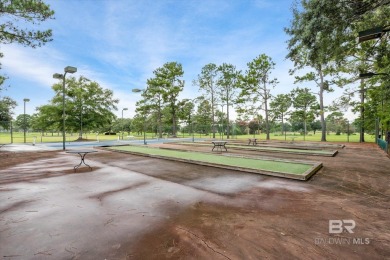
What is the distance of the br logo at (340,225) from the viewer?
2.77 metres

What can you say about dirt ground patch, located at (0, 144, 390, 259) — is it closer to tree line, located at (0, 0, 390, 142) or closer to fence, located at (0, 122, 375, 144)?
tree line, located at (0, 0, 390, 142)

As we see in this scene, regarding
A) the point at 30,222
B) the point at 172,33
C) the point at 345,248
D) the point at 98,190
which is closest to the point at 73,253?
the point at 30,222

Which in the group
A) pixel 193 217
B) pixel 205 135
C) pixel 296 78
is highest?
pixel 296 78

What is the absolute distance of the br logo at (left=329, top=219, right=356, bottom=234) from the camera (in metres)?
2.77

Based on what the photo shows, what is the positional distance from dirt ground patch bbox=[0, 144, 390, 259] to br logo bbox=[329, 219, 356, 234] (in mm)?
71

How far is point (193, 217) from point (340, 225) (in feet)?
7.65

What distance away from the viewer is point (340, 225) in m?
2.94

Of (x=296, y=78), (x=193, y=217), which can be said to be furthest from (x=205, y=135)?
(x=193, y=217)

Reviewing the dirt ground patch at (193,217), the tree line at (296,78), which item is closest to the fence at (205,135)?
the tree line at (296,78)

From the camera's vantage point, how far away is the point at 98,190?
4.82m

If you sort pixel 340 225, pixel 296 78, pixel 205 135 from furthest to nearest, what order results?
1. pixel 205 135
2. pixel 296 78
3. pixel 340 225

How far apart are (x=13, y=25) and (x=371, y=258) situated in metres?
14.6

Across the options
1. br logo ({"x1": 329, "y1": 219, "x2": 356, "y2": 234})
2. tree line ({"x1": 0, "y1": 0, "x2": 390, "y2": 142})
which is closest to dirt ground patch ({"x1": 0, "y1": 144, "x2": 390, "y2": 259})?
br logo ({"x1": 329, "y1": 219, "x2": 356, "y2": 234})

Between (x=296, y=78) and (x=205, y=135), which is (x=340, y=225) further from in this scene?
(x=205, y=135)
